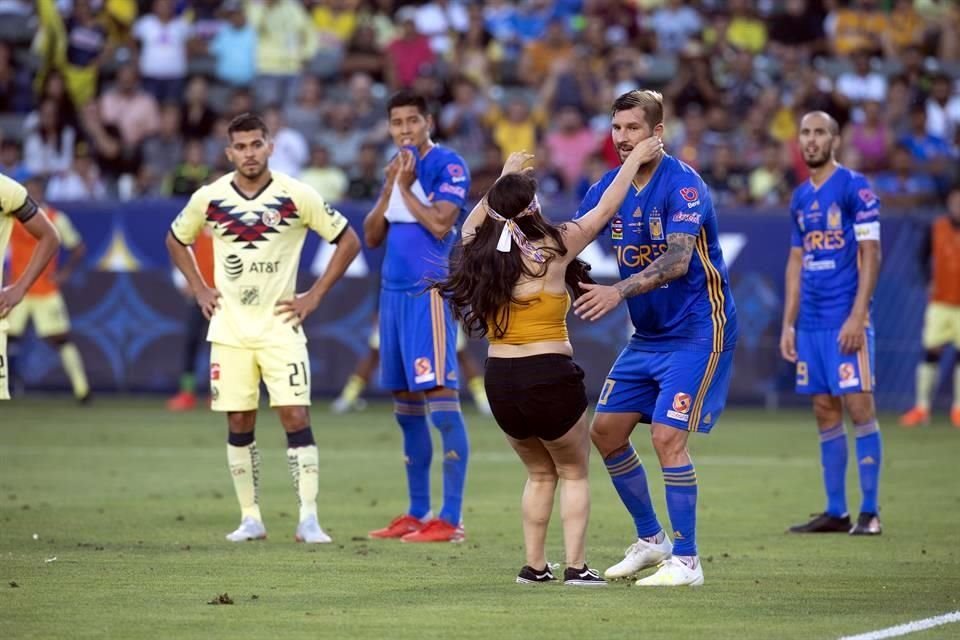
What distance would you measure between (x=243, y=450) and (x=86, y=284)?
12.2m

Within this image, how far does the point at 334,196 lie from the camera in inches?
891

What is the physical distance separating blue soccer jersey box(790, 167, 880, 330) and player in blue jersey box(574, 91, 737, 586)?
2731 mm

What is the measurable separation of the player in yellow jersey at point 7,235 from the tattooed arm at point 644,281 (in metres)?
3.66

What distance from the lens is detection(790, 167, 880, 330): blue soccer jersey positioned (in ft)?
37.7

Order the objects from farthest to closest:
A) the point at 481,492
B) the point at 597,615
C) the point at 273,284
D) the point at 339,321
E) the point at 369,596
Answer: the point at 339,321 < the point at 481,492 < the point at 273,284 < the point at 369,596 < the point at 597,615

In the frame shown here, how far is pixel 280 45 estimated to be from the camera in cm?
2634

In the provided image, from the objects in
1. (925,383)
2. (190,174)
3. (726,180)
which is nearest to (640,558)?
(925,383)

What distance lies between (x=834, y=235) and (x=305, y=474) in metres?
3.99

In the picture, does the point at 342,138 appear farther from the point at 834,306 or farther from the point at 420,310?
the point at 834,306

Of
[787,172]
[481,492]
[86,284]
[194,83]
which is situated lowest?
[481,492]

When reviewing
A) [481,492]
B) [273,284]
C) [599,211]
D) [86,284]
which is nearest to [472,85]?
[86,284]

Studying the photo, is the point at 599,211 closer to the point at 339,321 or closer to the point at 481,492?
the point at 481,492

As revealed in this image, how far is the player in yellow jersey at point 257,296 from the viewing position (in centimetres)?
1070

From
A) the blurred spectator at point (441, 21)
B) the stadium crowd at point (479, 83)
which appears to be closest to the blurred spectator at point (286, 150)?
the stadium crowd at point (479, 83)
